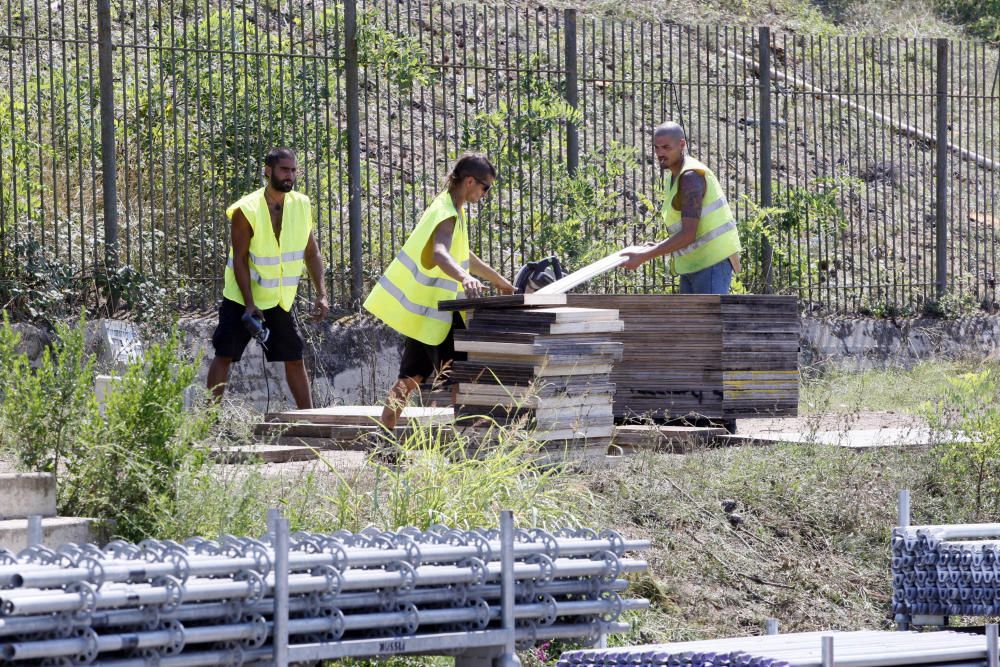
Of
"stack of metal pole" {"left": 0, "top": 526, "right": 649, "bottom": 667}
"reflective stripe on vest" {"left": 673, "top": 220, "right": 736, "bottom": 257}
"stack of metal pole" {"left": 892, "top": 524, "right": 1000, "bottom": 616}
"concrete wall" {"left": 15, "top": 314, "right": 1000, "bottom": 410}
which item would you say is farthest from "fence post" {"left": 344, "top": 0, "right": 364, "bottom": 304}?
"stack of metal pole" {"left": 0, "top": 526, "right": 649, "bottom": 667}

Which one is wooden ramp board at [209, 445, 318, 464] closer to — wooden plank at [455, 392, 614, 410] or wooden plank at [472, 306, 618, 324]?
wooden plank at [455, 392, 614, 410]

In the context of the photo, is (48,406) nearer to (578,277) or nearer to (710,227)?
(578,277)

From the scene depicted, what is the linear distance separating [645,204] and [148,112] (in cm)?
453

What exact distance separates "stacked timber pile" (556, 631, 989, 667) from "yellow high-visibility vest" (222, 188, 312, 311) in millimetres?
5400

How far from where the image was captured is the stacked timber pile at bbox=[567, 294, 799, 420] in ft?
30.8

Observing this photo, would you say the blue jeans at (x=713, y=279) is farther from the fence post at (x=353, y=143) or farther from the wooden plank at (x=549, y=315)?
the fence post at (x=353, y=143)

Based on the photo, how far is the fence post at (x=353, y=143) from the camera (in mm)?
12180

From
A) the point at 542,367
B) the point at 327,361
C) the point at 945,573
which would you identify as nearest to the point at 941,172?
the point at 327,361

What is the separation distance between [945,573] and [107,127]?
748 cm

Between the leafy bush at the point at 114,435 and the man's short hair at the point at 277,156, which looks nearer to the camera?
the leafy bush at the point at 114,435

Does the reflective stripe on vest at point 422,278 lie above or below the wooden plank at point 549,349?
above

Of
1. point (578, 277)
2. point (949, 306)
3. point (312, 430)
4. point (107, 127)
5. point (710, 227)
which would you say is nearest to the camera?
point (578, 277)

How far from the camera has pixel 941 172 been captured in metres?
15.6

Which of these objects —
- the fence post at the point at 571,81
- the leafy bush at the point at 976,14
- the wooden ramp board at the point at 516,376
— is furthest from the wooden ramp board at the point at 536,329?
the leafy bush at the point at 976,14
